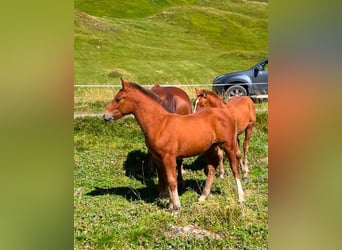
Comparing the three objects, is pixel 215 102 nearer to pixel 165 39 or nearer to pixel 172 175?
pixel 172 175

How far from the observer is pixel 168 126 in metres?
3.56

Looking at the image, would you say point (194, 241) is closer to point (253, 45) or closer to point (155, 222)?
point (155, 222)

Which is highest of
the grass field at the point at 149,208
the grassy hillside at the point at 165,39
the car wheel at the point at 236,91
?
the grassy hillside at the point at 165,39

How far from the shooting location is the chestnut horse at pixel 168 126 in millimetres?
3553

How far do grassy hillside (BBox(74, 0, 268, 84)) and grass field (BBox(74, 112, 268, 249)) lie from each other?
20.5ft

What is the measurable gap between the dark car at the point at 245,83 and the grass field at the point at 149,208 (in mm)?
3092

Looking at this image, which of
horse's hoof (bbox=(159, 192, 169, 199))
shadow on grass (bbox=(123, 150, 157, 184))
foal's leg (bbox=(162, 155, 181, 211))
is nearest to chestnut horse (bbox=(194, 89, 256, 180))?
horse's hoof (bbox=(159, 192, 169, 199))

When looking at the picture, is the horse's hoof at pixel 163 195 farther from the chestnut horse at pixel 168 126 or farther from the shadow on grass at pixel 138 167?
the shadow on grass at pixel 138 167

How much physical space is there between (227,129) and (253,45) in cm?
1903

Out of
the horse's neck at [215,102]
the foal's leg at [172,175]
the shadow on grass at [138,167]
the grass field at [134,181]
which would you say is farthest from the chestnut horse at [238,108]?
the foal's leg at [172,175]

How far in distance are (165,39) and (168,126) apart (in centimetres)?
1799

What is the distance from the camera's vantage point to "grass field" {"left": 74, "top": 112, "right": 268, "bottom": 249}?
3.04m
